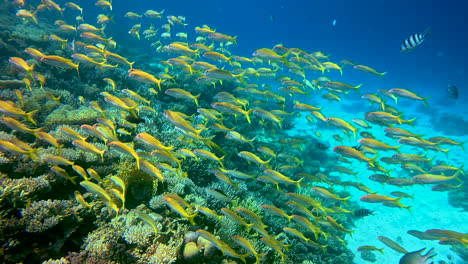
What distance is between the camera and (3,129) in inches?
216

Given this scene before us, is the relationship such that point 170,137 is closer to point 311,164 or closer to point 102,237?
point 102,237

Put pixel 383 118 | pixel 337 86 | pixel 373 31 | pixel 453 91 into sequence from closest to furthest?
pixel 383 118 < pixel 337 86 < pixel 453 91 < pixel 373 31

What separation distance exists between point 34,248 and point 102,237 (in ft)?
2.79

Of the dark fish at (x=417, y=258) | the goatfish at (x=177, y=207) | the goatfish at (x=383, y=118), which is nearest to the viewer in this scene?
the goatfish at (x=177, y=207)

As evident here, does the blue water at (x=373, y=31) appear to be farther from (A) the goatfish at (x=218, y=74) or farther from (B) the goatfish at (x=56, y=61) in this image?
(B) the goatfish at (x=56, y=61)

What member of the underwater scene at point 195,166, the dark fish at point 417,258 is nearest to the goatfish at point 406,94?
the underwater scene at point 195,166

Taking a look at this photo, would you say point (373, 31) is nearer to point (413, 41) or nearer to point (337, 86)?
point (413, 41)

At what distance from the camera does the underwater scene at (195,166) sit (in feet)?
11.4

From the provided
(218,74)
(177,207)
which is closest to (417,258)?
(177,207)

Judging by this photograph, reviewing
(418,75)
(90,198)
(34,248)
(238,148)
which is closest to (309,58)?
(238,148)

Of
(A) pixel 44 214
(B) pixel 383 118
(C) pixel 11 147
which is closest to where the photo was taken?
(A) pixel 44 214

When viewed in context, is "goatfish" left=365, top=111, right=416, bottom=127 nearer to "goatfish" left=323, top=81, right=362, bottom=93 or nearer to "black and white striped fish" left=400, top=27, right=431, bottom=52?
"goatfish" left=323, top=81, right=362, bottom=93

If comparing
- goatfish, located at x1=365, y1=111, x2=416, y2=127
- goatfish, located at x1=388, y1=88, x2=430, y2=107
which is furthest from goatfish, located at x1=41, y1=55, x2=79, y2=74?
goatfish, located at x1=388, y1=88, x2=430, y2=107

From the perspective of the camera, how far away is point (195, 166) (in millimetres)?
6332
